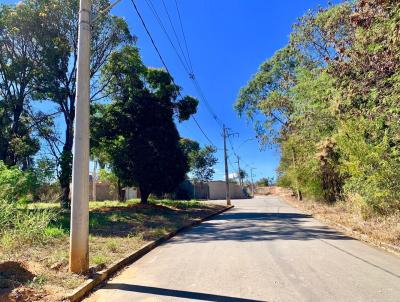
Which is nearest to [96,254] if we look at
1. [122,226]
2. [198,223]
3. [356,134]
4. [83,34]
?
[83,34]

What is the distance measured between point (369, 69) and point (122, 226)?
11242 millimetres

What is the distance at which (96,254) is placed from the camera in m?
10.1

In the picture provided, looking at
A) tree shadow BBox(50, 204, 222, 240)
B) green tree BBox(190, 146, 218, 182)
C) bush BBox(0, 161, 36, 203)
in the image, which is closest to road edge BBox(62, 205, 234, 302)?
tree shadow BBox(50, 204, 222, 240)

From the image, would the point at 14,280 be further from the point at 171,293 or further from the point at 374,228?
the point at 374,228

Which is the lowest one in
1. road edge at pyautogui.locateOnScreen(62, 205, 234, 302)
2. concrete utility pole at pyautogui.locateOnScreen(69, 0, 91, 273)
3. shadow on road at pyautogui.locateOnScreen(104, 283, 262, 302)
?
shadow on road at pyautogui.locateOnScreen(104, 283, 262, 302)

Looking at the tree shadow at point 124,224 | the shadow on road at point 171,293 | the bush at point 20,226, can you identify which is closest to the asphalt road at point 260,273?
the shadow on road at point 171,293

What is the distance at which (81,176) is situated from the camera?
8078 mm

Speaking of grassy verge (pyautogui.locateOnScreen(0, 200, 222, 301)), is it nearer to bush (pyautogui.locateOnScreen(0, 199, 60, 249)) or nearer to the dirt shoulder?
bush (pyautogui.locateOnScreen(0, 199, 60, 249))

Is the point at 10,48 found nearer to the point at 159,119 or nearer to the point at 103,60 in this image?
the point at 103,60

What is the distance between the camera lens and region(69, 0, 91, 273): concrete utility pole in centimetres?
792

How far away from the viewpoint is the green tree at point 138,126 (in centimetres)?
2594

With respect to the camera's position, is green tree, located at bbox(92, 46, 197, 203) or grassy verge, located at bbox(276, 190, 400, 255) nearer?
grassy verge, located at bbox(276, 190, 400, 255)

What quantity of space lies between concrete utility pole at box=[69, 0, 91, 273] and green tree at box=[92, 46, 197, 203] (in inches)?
674

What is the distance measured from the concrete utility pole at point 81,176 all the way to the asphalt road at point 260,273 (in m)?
0.86
